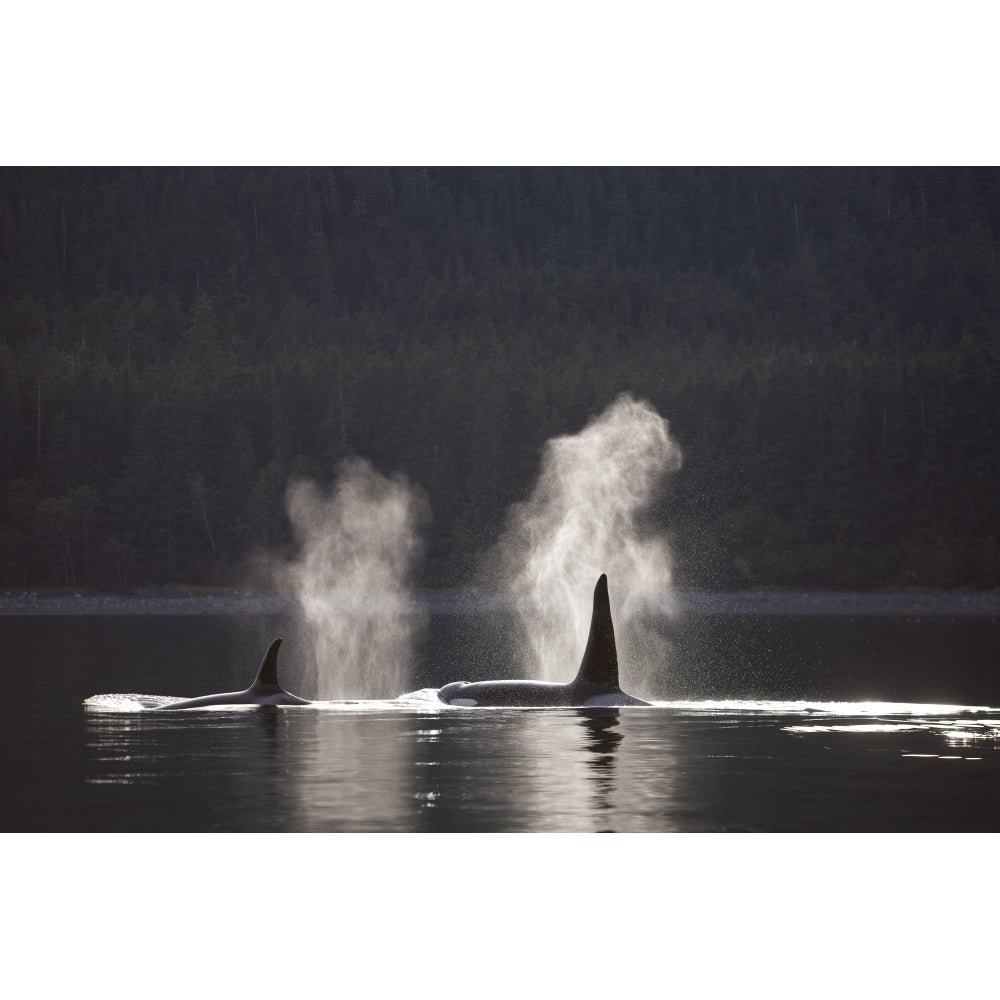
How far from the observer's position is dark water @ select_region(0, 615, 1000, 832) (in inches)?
1085

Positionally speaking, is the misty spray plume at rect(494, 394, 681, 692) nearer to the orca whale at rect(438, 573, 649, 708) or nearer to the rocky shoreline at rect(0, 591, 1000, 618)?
the rocky shoreline at rect(0, 591, 1000, 618)

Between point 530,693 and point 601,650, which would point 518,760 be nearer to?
point 601,650

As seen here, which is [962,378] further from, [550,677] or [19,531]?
[550,677]

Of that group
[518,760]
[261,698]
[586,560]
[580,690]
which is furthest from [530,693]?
[586,560]

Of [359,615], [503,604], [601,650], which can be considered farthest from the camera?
[503,604]

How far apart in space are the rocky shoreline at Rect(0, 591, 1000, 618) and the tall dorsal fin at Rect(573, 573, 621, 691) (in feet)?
329

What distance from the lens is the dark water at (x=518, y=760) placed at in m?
27.5

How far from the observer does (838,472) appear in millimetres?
190625

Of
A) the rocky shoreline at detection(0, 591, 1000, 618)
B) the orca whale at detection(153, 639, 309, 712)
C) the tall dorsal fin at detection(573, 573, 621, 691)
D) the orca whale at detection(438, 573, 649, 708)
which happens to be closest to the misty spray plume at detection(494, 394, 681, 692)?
the rocky shoreline at detection(0, 591, 1000, 618)

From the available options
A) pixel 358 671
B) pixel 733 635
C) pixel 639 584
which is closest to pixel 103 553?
pixel 639 584

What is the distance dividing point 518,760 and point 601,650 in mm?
10373

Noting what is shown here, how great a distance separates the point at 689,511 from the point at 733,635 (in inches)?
3443

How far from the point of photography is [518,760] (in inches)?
1339

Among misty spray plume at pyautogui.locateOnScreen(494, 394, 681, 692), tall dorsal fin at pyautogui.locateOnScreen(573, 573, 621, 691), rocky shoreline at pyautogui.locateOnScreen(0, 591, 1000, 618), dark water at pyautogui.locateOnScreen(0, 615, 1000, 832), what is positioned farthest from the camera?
rocky shoreline at pyautogui.locateOnScreen(0, 591, 1000, 618)
